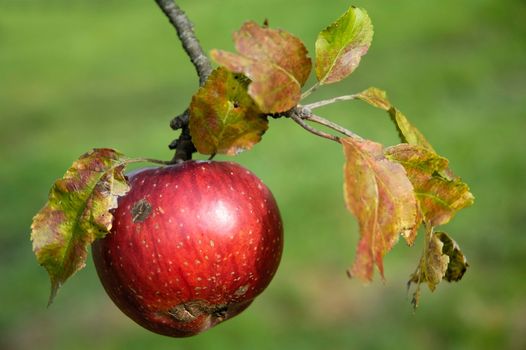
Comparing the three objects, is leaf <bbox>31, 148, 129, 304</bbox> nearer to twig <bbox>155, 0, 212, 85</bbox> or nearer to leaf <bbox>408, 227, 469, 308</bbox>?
twig <bbox>155, 0, 212, 85</bbox>

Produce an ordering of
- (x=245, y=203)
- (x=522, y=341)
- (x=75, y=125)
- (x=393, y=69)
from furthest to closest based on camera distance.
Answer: (x=393, y=69) → (x=75, y=125) → (x=522, y=341) → (x=245, y=203)

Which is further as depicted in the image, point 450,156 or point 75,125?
Result: point 75,125

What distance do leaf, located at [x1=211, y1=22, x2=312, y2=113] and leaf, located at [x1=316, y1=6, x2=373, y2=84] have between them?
0.07 meters

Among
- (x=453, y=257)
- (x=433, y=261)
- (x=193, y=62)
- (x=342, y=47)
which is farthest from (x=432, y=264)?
(x=193, y=62)

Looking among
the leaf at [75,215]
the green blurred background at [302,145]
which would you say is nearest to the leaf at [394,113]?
the leaf at [75,215]

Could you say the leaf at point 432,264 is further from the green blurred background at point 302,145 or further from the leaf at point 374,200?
the green blurred background at point 302,145

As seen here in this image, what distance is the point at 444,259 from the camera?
2.98ft

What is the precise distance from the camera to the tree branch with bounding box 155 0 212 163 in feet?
3.16

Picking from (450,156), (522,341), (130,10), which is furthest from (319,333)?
(130,10)

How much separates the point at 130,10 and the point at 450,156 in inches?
208

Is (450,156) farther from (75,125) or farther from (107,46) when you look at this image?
(107,46)

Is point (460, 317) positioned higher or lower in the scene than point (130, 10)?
lower

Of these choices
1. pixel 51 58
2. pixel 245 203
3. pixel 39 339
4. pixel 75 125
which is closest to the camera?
pixel 245 203

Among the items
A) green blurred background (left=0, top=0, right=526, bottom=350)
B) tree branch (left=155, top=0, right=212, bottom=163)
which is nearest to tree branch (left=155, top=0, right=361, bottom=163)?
tree branch (left=155, top=0, right=212, bottom=163)
